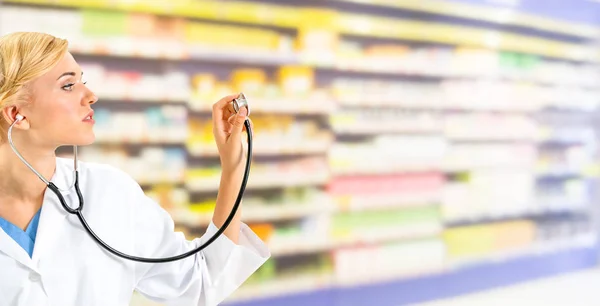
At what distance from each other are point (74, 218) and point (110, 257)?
3.7 inches

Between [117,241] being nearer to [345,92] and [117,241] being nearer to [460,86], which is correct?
[345,92]

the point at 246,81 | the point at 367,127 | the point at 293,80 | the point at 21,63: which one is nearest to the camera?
the point at 21,63

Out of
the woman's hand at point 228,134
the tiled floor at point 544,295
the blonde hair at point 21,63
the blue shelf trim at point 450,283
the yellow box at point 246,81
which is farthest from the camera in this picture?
the tiled floor at point 544,295

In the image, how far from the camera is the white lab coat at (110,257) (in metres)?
1.04

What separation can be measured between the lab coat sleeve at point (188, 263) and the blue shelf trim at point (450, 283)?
2362 mm

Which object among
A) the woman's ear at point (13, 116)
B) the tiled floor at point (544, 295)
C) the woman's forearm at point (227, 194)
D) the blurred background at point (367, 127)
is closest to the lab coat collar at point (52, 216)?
the woman's ear at point (13, 116)

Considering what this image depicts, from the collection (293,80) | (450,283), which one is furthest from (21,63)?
(450,283)

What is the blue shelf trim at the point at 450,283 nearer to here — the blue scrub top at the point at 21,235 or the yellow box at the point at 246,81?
the yellow box at the point at 246,81

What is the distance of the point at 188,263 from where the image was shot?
47.7 inches

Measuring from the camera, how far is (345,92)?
157 inches

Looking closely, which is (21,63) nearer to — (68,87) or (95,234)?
(68,87)

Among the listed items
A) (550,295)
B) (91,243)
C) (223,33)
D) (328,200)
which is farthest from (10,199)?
(550,295)

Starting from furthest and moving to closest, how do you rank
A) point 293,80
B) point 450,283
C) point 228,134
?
point 450,283 < point 293,80 < point 228,134

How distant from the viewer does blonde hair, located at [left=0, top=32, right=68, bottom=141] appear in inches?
40.5
